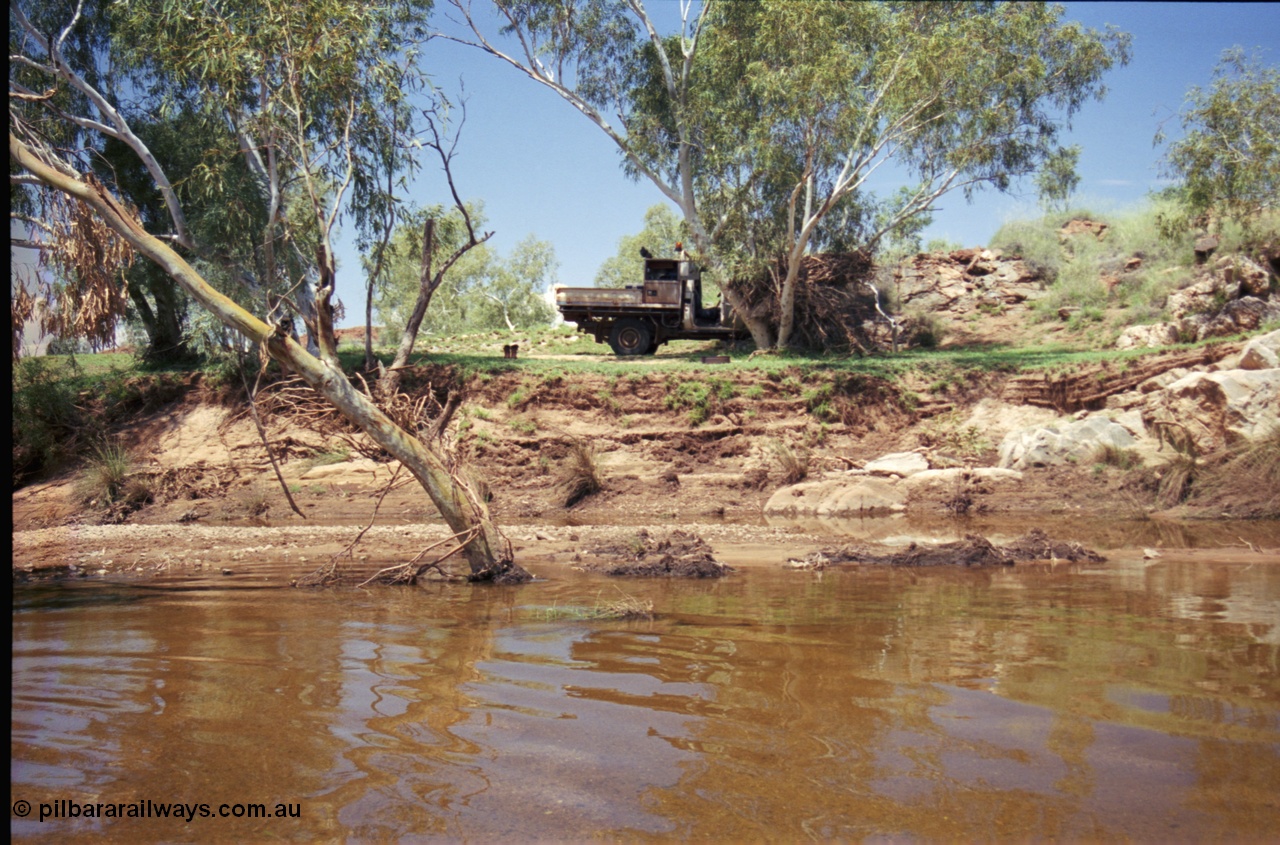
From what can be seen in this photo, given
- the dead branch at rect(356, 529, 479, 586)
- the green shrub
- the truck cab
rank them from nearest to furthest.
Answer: the dead branch at rect(356, 529, 479, 586) < the truck cab < the green shrub

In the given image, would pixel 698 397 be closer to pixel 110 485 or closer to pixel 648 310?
pixel 648 310

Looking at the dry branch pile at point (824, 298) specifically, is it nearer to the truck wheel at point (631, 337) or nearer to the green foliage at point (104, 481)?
the truck wheel at point (631, 337)

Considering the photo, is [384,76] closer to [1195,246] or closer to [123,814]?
[123,814]

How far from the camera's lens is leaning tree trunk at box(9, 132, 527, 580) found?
272 inches

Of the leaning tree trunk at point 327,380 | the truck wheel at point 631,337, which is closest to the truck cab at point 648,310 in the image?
the truck wheel at point 631,337

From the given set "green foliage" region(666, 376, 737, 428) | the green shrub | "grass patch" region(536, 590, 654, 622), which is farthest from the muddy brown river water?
the green shrub

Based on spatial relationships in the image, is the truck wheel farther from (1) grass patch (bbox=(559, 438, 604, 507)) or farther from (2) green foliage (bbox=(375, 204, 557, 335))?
(2) green foliage (bbox=(375, 204, 557, 335))

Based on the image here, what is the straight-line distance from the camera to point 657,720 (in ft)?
14.1

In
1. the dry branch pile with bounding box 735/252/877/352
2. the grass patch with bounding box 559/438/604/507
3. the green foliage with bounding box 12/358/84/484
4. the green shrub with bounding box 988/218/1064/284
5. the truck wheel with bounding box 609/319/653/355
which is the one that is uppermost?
the green shrub with bounding box 988/218/1064/284

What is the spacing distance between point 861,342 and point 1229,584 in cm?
1619

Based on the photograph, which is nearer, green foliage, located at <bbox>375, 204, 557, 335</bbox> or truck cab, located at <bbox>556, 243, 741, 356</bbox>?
truck cab, located at <bbox>556, 243, 741, 356</bbox>

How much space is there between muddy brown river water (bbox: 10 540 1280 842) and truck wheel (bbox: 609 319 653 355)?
16597 mm

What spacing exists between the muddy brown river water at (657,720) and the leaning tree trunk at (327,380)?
113 centimetres

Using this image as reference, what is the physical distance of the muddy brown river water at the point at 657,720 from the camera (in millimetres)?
3314
